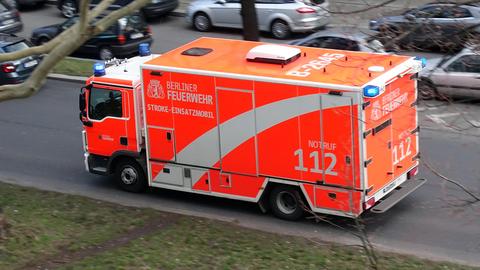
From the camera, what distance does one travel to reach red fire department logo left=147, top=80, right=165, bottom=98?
1501cm

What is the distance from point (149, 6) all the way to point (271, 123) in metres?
17.4

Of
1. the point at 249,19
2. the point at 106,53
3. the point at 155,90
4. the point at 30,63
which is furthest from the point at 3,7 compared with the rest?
the point at 155,90

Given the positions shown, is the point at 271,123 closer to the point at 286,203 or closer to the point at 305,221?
the point at 286,203

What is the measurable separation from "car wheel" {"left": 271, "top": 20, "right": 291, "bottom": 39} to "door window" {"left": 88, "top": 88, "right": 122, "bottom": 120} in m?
12.9

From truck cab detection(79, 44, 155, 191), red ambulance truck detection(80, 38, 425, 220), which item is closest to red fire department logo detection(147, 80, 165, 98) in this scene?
red ambulance truck detection(80, 38, 425, 220)

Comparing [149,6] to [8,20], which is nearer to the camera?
[8,20]

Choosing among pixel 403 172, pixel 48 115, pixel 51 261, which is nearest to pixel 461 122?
pixel 403 172

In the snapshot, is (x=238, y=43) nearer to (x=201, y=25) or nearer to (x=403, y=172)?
(x=403, y=172)

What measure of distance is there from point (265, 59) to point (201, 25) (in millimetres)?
15446

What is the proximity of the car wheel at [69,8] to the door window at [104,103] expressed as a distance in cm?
1696

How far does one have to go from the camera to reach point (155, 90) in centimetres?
1506

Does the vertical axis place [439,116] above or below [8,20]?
below

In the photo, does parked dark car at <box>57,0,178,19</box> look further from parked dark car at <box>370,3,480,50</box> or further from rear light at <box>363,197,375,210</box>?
parked dark car at <box>370,3,480,50</box>

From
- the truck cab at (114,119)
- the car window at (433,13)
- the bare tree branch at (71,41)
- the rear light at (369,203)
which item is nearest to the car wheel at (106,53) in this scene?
the truck cab at (114,119)
